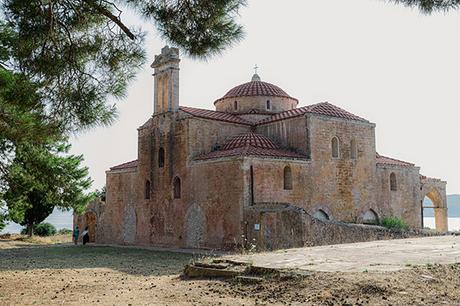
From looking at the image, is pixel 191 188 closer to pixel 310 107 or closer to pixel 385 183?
pixel 310 107

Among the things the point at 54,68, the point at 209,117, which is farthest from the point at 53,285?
the point at 209,117

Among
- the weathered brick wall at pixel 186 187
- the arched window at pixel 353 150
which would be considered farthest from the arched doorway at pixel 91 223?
the arched window at pixel 353 150

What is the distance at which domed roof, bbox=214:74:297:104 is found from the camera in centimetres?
2711

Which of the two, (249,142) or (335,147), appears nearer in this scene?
(249,142)

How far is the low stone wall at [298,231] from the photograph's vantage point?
17.5 m

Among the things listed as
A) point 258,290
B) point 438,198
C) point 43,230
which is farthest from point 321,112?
point 43,230

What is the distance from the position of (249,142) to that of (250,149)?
44.9 inches

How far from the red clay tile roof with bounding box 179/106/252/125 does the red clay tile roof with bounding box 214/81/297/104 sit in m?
2.32

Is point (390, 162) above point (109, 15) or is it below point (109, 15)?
below

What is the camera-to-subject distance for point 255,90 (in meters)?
27.3

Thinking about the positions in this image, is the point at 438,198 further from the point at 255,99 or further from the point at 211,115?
the point at 211,115

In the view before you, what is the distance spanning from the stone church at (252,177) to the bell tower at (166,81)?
0.05m

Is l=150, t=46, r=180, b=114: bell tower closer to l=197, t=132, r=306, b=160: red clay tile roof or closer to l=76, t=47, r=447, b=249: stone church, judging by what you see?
l=76, t=47, r=447, b=249: stone church

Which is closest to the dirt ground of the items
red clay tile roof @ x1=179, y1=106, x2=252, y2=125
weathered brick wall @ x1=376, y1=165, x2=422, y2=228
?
red clay tile roof @ x1=179, y1=106, x2=252, y2=125
